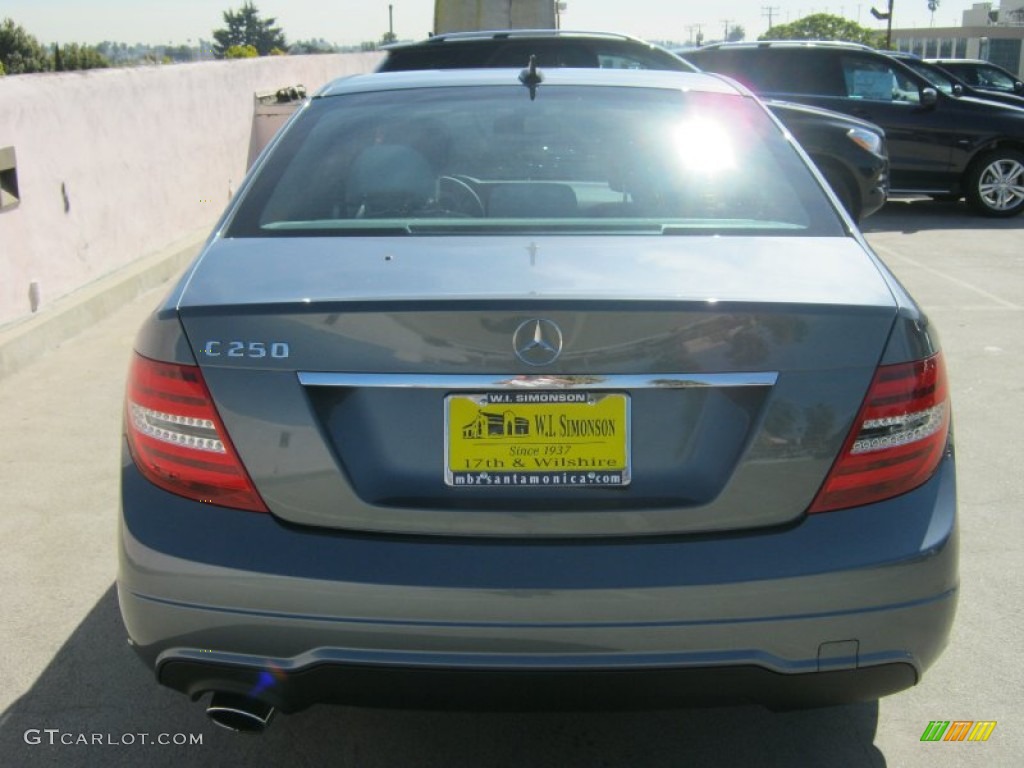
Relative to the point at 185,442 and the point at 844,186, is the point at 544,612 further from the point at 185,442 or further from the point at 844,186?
the point at 844,186

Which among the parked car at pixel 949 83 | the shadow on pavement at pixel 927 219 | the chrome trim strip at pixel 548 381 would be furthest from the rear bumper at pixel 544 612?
the parked car at pixel 949 83

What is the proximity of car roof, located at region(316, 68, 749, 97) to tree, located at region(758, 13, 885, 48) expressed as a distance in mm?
88880

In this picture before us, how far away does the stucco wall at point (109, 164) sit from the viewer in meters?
6.89

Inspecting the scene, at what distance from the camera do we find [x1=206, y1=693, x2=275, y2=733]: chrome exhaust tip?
2.50 m

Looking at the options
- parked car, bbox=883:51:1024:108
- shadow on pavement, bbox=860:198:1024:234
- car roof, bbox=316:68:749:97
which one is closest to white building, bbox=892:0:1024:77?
parked car, bbox=883:51:1024:108

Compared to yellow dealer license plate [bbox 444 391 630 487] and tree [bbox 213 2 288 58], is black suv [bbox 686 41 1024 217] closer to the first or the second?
yellow dealer license plate [bbox 444 391 630 487]

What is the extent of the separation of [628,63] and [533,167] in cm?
733

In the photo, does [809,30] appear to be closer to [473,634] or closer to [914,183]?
[914,183]

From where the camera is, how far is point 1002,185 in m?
12.9

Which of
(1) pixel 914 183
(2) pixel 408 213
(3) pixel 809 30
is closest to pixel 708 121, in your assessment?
(2) pixel 408 213

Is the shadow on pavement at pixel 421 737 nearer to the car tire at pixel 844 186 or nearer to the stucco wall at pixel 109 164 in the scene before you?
the stucco wall at pixel 109 164

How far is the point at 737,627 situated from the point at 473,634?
518 mm

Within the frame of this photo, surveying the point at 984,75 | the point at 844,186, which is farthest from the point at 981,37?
the point at 844,186

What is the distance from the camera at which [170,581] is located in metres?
2.44
